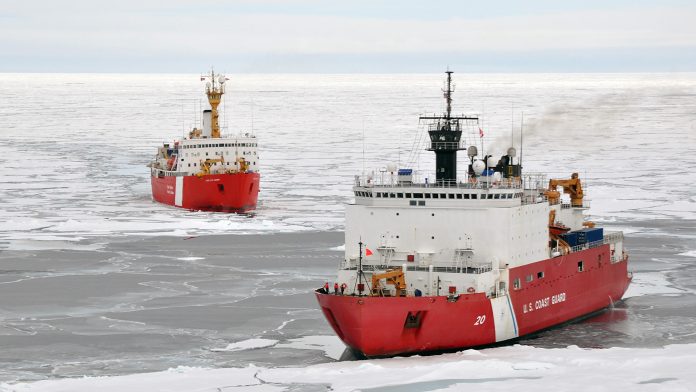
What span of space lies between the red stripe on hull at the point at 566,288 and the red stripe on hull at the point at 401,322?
1760mm

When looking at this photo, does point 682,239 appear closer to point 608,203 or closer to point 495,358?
point 608,203

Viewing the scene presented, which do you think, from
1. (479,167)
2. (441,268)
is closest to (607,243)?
(479,167)

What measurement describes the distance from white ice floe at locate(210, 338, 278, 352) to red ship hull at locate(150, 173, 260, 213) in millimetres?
28460

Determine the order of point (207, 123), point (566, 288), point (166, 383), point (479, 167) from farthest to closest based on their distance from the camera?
point (207, 123) < point (566, 288) < point (479, 167) < point (166, 383)

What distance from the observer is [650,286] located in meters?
31.3

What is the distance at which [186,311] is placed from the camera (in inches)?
1067

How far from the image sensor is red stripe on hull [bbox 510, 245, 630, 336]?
2492 centimetres

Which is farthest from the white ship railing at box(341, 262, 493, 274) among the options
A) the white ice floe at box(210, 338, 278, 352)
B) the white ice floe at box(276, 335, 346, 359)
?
the white ice floe at box(210, 338, 278, 352)

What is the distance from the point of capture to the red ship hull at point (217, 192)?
52.6 metres

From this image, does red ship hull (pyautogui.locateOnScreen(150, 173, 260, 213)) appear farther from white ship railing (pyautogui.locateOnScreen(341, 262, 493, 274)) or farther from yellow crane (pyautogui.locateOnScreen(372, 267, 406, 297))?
yellow crane (pyautogui.locateOnScreen(372, 267, 406, 297))

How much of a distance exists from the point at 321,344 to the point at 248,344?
1448 mm

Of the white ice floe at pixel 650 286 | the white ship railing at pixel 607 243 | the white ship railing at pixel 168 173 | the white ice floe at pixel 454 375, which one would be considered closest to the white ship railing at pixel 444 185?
the white ice floe at pixel 454 375

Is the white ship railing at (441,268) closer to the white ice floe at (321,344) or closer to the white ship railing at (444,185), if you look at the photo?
the white ice floe at (321,344)

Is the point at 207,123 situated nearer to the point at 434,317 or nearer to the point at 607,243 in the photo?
the point at 607,243
